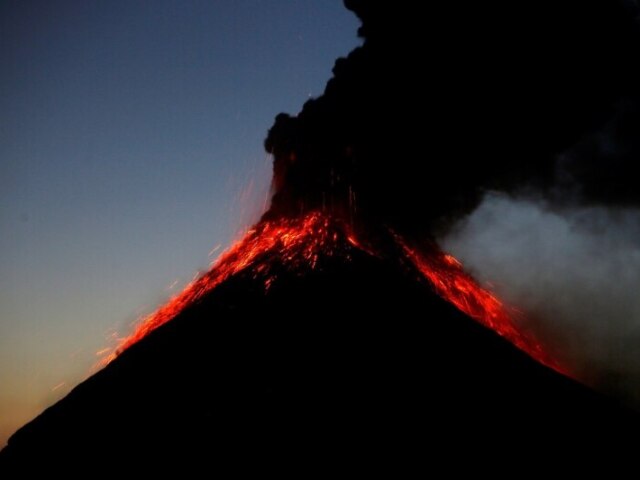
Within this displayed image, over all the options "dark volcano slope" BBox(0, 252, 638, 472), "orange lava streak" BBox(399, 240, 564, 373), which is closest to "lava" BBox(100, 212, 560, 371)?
"orange lava streak" BBox(399, 240, 564, 373)

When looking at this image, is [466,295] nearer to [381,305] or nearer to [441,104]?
[381,305]

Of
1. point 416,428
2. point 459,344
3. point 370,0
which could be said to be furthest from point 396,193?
point 416,428

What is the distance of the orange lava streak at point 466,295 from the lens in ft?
46.5

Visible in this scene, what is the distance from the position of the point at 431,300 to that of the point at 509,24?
11.7 m

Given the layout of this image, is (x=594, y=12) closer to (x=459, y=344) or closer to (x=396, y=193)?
(x=396, y=193)

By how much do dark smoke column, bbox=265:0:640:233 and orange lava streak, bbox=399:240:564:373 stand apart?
2080 mm

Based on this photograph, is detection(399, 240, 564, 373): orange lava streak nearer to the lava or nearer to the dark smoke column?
the lava

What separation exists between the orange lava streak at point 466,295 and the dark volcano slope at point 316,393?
3.52 meters

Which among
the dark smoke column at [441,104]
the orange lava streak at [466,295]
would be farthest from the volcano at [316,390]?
the dark smoke column at [441,104]

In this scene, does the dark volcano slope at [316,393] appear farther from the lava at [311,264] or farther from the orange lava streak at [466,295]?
the orange lava streak at [466,295]

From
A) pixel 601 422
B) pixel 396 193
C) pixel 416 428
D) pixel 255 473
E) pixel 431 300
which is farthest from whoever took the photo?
pixel 396 193

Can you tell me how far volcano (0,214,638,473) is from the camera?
22.6 ft

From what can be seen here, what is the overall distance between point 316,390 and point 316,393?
0.07 m

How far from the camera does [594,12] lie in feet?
54.3
